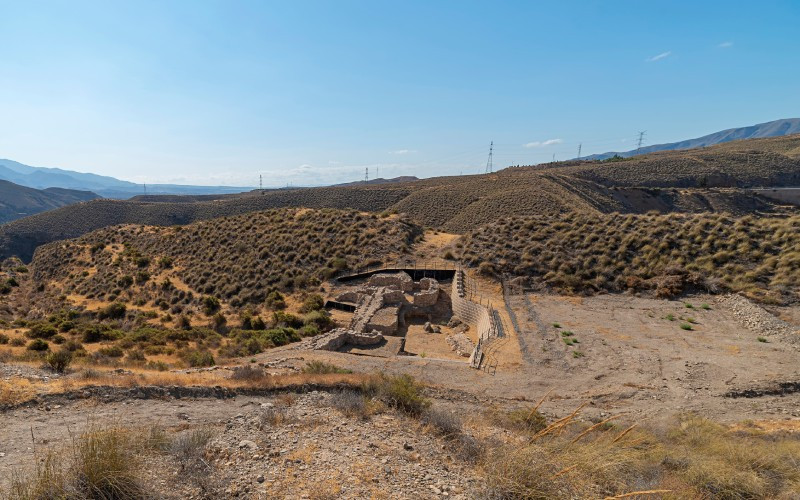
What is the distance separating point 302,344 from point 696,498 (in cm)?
1428

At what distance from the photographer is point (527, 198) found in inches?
2047

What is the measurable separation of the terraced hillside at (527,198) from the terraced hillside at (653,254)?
1849cm

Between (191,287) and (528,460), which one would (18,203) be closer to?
(191,287)

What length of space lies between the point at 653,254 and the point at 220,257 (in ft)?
112

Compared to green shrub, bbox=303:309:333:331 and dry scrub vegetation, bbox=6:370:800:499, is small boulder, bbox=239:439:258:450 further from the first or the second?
green shrub, bbox=303:309:333:331

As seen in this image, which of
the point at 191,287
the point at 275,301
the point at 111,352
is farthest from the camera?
the point at 191,287

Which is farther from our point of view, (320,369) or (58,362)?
(320,369)

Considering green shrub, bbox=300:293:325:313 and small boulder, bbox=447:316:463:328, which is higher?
green shrub, bbox=300:293:325:313

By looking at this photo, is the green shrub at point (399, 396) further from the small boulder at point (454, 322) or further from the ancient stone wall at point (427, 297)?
the ancient stone wall at point (427, 297)

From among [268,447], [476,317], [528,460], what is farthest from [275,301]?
[528,460]

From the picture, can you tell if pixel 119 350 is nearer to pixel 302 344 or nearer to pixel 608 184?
pixel 302 344

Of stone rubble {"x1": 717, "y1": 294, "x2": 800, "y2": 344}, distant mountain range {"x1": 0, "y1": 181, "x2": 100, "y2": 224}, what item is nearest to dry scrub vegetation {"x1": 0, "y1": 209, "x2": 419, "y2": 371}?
stone rubble {"x1": 717, "y1": 294, "x2": 800, "y2": 344}

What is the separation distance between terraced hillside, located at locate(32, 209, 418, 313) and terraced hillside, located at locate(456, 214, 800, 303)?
980 cm

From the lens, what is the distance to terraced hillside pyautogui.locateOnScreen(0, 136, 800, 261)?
53.7 metres
